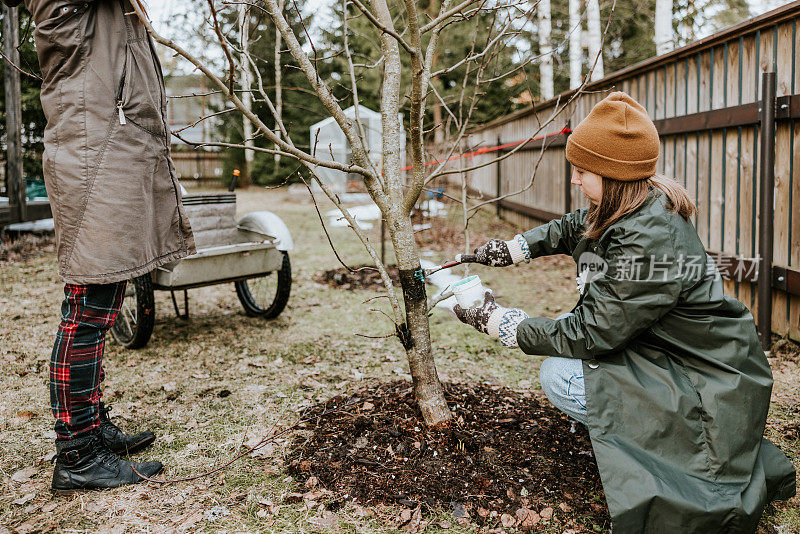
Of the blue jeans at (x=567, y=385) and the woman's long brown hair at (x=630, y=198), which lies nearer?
the woman's long brown hair at (x=630, y=198)

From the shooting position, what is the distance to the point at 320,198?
13484 millimetres

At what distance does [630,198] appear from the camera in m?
1.88

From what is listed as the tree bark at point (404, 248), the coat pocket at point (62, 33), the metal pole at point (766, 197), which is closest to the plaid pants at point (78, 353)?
the coat pocket at point (62, 33)

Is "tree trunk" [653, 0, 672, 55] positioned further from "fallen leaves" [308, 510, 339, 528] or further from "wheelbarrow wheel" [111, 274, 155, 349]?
"fallen leaves" [308, 510, 339, 528]

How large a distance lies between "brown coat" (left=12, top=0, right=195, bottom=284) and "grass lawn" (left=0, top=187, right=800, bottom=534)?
79cm

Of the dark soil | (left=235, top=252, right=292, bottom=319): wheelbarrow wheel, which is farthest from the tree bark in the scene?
the dark soil

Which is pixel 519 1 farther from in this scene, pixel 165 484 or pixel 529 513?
pixel 165 484

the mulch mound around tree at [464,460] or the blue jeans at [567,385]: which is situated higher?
the blue jeans at [567,385]

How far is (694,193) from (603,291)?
2941 mm

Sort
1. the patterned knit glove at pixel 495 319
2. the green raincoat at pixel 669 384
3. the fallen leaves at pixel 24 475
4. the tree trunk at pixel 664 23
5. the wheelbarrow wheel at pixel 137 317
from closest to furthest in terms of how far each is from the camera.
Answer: the green raincoat at pixel 669 384 → the patterned knit glove at pixel 495 319 → the fallen leaves at pixel 24 475 → the wheelbarrow wheel at pixel 137 317 → the tree trunk at pixel 664 23

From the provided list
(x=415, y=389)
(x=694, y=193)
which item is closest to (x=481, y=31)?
(x=694, y=193)

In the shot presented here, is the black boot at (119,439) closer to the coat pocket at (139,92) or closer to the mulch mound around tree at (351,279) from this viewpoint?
the coat pocket at (139,92)

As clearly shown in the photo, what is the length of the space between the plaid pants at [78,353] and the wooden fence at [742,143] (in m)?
1.85

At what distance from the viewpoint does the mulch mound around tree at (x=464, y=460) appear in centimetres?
201
